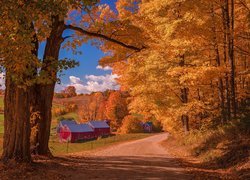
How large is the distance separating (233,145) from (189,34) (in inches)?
205

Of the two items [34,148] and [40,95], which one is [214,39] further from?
[34,148]

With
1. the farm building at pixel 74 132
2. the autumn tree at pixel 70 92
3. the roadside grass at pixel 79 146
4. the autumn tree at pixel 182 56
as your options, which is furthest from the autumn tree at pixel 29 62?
the autumn tree at pixel 70 92

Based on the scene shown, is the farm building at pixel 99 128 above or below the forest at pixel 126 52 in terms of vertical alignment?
below

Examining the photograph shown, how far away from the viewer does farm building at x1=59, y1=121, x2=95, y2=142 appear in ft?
171

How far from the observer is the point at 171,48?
14.8 m

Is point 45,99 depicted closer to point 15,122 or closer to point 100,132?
point 15,122

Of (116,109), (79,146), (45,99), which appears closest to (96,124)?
(116,109)

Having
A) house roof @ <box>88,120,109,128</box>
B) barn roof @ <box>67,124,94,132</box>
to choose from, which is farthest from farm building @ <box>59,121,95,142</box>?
house roof @ <box>88,120,109,128</box>

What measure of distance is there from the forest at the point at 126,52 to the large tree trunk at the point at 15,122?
3 centimetres

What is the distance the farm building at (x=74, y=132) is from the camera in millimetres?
52094

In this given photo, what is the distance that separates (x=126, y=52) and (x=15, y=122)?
20.4ft

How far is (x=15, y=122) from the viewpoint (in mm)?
9680

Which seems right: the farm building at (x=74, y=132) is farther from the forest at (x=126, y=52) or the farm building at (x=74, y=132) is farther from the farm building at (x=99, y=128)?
the forest at (x=126, y=52)

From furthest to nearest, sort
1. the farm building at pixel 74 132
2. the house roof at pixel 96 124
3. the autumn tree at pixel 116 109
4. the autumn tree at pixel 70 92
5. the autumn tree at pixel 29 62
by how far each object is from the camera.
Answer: the autumn tree at pixel 70 92 → the autumn tree at pixel 116 109 → the house roof at pixel 96 124 → the farm building at pixel 74 132 → the autumn tree at pixel 29 62
